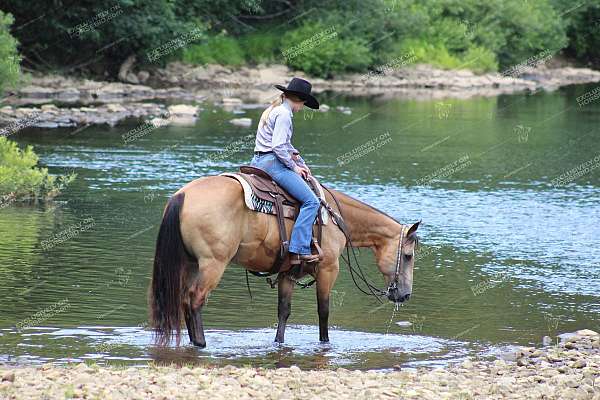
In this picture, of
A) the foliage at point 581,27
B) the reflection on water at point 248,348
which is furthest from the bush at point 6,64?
the foliage at point 581,27

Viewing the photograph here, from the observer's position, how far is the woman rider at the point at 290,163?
12125 millimetres

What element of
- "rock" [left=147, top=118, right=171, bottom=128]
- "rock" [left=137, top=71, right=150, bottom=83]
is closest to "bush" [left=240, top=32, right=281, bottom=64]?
"rock" [left=137, top=71, right=150, bottom=83]

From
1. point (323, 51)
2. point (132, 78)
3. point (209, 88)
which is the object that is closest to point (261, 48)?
point (323, 51)

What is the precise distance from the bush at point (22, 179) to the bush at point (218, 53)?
36.0m

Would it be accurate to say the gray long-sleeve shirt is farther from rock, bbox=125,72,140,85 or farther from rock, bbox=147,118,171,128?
rock, bbox=125,72,140,85

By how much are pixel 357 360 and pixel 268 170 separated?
231 centimetres

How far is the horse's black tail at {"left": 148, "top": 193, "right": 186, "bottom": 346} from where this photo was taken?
11.4 meters

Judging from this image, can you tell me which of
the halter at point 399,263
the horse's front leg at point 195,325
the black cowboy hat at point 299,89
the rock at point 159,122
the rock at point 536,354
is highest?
the rock at point 159,122

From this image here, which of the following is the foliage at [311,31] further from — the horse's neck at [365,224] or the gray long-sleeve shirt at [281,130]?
the gray long-sleeve shirt at [281,130]

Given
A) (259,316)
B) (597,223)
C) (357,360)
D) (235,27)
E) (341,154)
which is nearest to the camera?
(357,360)

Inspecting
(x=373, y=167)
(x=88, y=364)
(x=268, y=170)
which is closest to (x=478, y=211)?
(x=373, y=167)

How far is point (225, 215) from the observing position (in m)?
11.6

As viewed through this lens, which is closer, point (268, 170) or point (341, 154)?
point (268, 170)

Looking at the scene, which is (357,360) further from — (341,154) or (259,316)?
(341,154)
